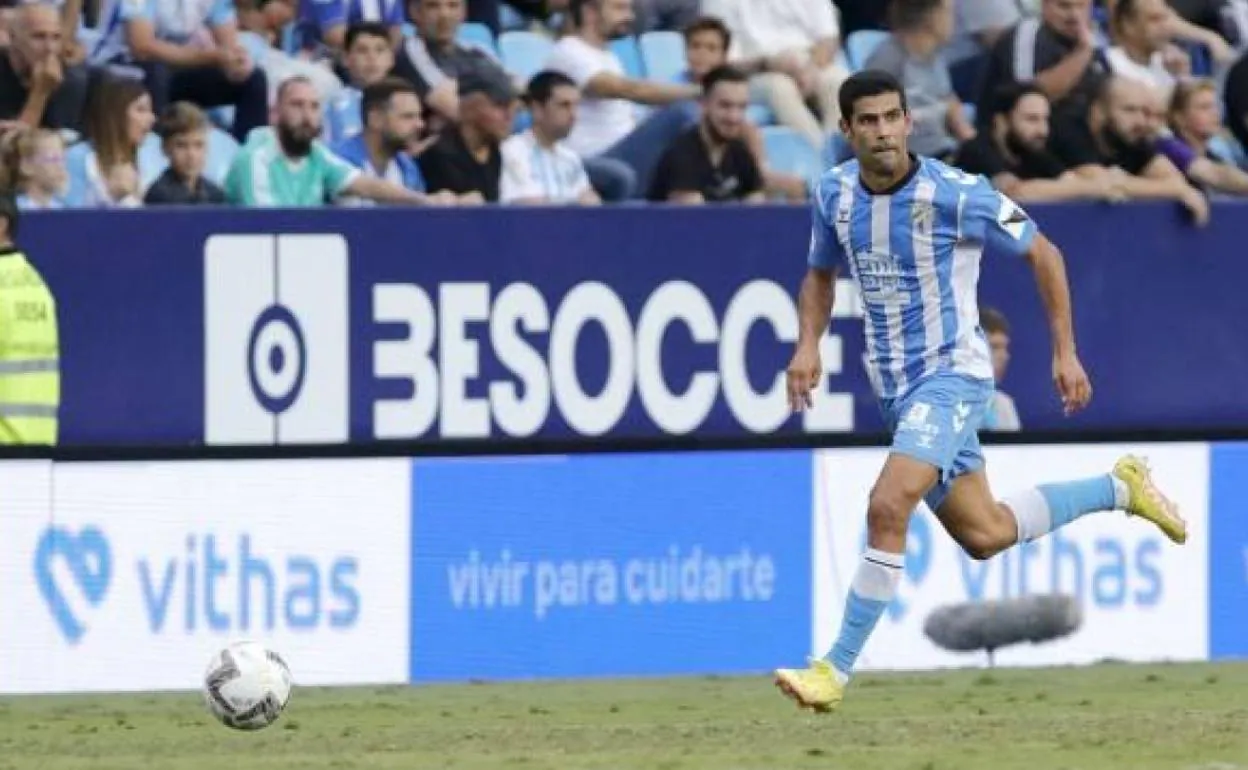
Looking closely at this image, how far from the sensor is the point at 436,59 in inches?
575

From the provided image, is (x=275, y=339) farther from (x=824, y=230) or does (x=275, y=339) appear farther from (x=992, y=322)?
(x=824, y=230)

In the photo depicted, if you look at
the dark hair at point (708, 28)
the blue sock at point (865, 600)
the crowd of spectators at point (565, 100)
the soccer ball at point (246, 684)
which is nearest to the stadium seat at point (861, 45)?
the crowd of spectators at point (565, 100)

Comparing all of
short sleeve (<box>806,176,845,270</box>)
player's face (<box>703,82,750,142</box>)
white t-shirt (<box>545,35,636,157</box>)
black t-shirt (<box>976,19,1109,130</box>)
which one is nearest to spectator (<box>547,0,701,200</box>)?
white t-shirt (<box>545,35,636,157</box>)

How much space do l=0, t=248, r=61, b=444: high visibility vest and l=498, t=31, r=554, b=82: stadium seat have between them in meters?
3.21

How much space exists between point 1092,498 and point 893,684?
2078 millimetres

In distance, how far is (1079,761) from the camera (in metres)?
8.98

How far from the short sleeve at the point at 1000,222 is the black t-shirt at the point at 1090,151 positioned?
18.5 feet

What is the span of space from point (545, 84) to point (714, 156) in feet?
3.03

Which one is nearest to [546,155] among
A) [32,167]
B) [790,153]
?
[790,153]

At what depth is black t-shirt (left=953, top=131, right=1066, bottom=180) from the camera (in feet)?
49.2

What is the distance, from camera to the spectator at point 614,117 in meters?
14.8

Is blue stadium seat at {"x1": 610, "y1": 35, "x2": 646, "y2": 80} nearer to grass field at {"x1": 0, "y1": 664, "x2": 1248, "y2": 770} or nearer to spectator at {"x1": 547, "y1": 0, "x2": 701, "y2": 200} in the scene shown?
spectator at {"x1": 547, "y1": 0, "x2": 701, "y2": 200}

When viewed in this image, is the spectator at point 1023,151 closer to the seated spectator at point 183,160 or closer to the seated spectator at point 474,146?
the seated spectator at point 474,146

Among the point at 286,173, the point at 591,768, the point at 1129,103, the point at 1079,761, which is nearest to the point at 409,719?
the point at 591,768
